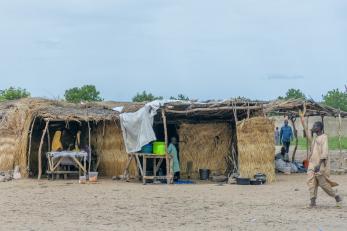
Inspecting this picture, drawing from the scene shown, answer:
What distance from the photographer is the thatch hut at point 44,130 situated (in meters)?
20.8

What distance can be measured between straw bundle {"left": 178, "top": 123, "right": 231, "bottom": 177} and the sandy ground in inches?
113

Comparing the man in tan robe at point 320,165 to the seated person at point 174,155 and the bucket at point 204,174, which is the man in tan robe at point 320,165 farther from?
the bucket at point 204,174

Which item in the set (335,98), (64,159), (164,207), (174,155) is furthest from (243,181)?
(335,98)

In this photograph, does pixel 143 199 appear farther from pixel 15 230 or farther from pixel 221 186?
pixel 15 230

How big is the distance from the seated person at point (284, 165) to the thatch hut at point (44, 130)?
5695 millimetres

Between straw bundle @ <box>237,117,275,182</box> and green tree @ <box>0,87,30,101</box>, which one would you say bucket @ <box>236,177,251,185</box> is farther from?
green tree @ <box>0,87,30,101</box>

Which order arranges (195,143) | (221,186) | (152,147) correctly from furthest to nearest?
1. (195,143)
2. (152,147)
3. (221,186)

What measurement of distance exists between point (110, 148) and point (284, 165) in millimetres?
6182

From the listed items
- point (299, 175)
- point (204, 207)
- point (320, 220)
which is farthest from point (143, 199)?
point (299, 175)

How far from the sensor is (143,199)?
49.2 ft

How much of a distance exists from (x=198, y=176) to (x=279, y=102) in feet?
12.1

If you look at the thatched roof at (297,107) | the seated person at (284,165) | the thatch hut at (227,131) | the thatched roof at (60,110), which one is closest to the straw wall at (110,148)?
the thatched roof at (60,110)

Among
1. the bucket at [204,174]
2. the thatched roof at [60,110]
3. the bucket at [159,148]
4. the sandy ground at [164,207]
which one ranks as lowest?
the sandy ground at [164,207]

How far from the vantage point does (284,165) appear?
23031 mm
